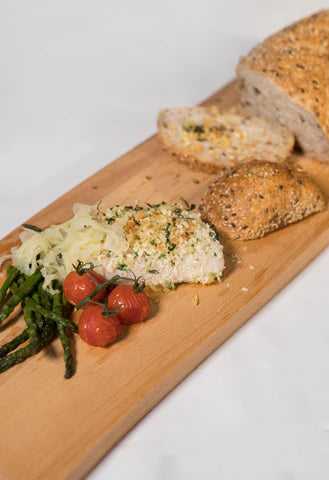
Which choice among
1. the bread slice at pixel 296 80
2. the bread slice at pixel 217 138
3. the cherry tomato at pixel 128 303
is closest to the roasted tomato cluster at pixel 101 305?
the cherry tomato at pixel 128 303

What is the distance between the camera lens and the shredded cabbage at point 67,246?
4.93 meters

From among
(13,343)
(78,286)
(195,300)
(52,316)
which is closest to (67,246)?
(78,286)

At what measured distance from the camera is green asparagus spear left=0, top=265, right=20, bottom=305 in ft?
16.3

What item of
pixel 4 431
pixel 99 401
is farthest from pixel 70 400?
pixel 4 431

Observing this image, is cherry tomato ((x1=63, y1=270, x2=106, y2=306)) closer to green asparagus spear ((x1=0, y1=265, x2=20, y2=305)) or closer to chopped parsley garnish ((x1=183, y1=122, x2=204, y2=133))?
green asparagus spear ((x1=0, y1=265, x2=20, y2=305))

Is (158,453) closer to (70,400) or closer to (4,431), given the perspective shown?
(70,400)

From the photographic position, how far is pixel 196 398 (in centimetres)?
463

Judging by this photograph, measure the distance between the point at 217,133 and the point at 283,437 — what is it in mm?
3523

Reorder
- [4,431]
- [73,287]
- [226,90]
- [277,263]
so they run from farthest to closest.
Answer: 1. [226,90]
2. [277,263]
3. [73,287]
4. [4,431]

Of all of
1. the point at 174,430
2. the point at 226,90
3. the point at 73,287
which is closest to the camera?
the point at 174,430

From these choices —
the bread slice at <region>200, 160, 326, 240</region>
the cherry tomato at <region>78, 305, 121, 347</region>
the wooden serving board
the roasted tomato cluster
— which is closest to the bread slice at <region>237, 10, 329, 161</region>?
the bread slice at <region>200, 160, 326, 240</region>

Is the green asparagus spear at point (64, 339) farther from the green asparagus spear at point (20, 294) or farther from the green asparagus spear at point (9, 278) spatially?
the green asparagus spear at point (9, 278)

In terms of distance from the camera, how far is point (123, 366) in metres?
4.51

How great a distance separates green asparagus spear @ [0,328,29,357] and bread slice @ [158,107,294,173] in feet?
9.04
